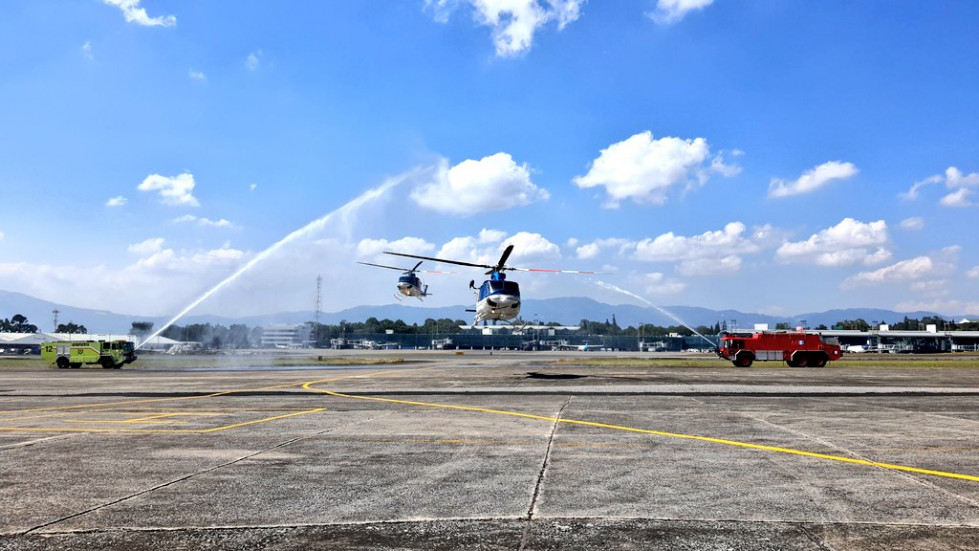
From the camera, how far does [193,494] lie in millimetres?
9219

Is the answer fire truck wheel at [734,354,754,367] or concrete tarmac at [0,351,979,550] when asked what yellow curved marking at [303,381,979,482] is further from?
fire truck wheel at [734,354,754,367]

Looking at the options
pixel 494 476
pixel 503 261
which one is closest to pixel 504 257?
pixel 503 261

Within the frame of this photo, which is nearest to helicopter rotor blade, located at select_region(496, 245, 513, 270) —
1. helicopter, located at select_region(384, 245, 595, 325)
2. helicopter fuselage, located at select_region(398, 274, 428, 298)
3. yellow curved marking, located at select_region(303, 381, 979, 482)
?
helicopter, located at select_region(384, 245, 595, 325)

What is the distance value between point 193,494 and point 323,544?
356 centimetres

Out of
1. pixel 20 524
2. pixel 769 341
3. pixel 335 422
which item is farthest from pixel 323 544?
pixel 769 341

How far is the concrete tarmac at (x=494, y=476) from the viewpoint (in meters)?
7.23

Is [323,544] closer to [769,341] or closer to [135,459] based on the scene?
[135,459]

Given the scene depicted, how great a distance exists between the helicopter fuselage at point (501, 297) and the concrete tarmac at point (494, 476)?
1943 cm

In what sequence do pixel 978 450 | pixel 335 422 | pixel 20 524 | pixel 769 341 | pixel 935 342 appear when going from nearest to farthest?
pixel 20 524 → pixel 978 450 → pixel 335 422 → pixel 769 341 → pixel 935 342

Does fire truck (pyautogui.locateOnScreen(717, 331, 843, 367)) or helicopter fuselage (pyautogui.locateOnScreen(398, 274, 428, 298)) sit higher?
helicopter fuselage (pyautogui.locateOnScreen(398, 274, 428, 298))

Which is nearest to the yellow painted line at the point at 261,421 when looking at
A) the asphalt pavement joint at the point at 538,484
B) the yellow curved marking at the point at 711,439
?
the yellow curved marking at the point at 711,439

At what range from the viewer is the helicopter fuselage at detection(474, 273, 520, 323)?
40594 mm

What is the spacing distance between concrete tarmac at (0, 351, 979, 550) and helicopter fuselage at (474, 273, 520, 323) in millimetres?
19426

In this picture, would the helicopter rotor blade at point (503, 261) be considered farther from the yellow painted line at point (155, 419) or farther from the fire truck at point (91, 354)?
the fire truck at point (91, 354)
